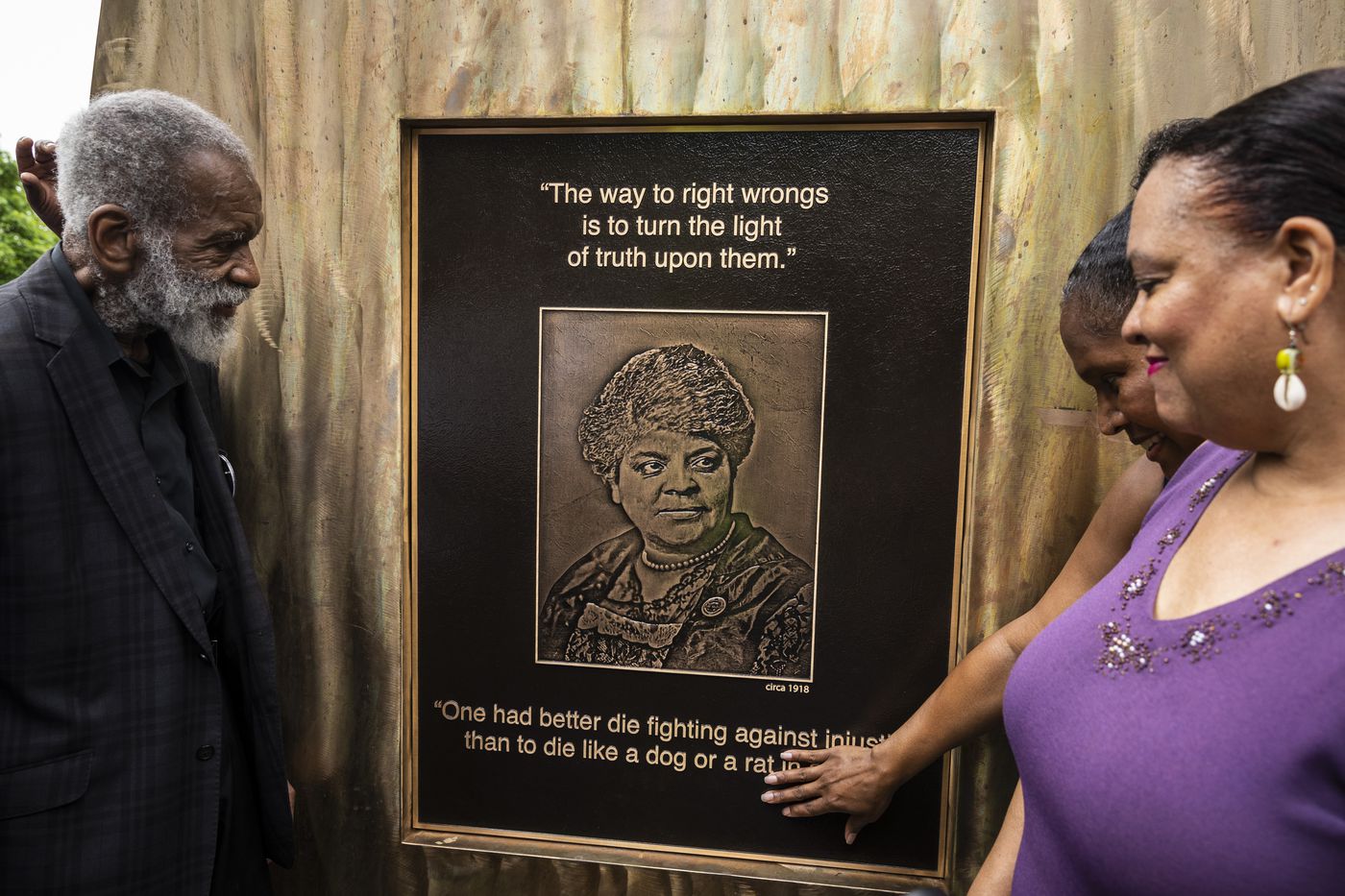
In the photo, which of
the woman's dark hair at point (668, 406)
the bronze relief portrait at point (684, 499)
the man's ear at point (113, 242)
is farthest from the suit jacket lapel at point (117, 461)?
the woman's dark hair at point (668, 406)

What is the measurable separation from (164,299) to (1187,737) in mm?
1939

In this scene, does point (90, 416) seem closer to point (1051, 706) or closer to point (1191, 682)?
point (1051, 706)

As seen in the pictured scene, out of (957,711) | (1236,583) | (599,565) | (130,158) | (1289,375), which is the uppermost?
(130,158)

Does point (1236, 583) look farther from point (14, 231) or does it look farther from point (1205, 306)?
point (14, 231)

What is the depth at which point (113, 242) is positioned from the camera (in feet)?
5.75

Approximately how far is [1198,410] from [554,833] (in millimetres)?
1843

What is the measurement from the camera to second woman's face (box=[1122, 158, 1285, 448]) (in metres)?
1.02

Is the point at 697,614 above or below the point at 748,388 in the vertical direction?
below

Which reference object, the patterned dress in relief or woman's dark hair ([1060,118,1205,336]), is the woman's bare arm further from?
woman's dark hair ([1060,118,1205,336])

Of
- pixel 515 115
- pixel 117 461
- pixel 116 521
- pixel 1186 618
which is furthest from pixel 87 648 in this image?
pixel 1186 618

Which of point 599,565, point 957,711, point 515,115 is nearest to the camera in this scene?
point 957,711

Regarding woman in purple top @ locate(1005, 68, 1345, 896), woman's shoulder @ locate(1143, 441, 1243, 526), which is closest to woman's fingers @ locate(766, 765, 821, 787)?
woman in purple top @ locate(1005, 68, 1345, 896)

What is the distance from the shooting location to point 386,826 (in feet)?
7.56

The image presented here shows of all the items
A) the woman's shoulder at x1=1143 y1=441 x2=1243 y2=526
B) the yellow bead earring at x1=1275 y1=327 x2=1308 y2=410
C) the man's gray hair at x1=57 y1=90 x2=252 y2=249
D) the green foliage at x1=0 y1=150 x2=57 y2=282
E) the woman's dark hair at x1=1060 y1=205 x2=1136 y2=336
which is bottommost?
the woman's shoulder at x1=1143 y1=441 x2=1243 y2=526
